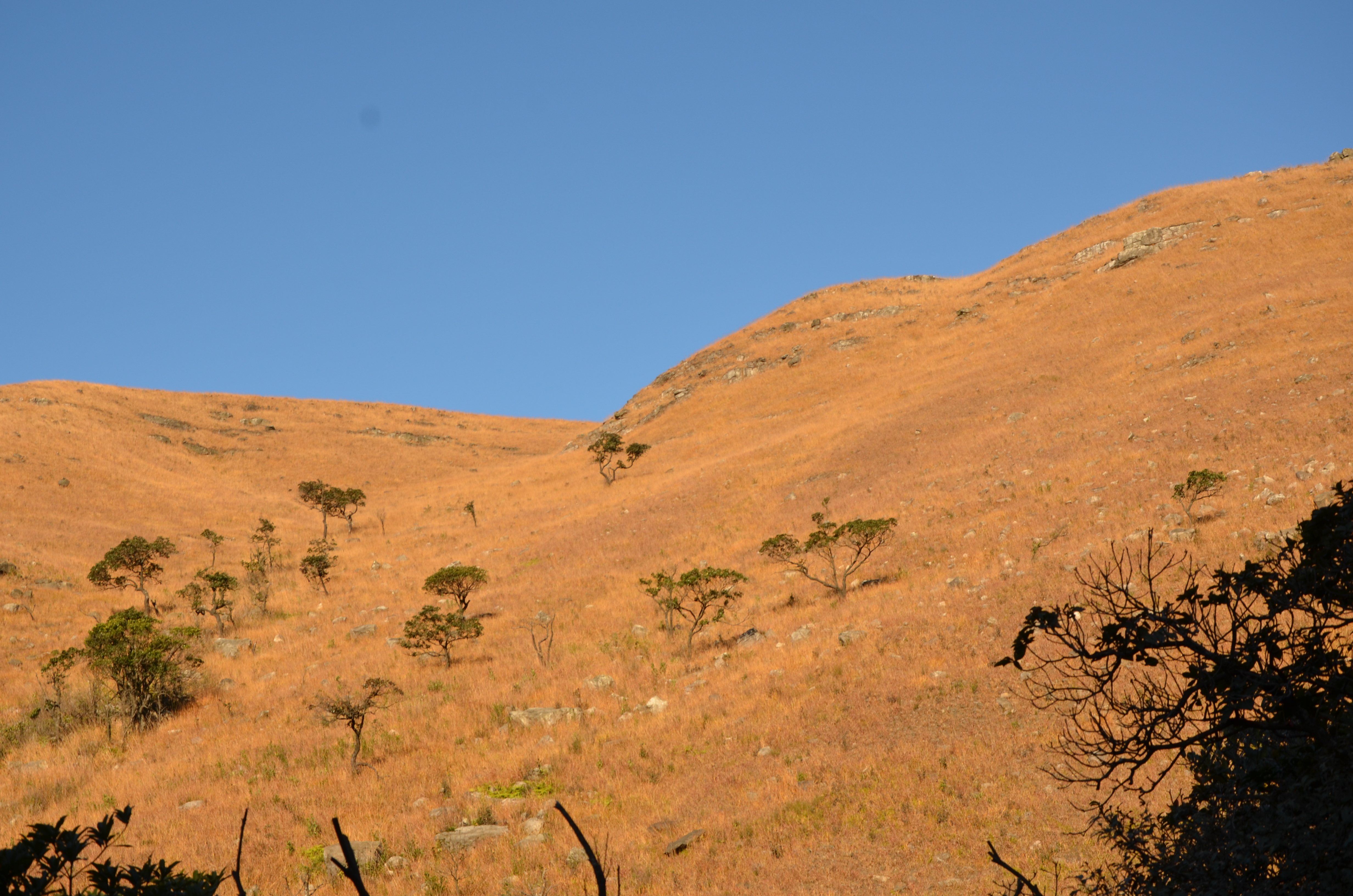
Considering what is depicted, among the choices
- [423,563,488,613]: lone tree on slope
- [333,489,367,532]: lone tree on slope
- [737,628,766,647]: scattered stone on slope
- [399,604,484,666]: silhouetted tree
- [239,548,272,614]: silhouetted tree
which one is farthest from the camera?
[333,489,367,532]: lone tree on slope

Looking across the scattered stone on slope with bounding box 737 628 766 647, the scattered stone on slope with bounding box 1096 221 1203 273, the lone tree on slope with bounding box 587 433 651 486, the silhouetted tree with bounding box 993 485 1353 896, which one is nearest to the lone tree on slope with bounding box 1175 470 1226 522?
the scattered stone on slope with bounding box 737 628 766 647

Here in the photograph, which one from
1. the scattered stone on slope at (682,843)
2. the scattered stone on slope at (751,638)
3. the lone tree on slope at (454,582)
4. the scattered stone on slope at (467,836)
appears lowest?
the scattered stone on slope at (682,843)

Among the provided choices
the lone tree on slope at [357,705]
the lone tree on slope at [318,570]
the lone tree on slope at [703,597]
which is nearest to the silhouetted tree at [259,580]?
the lone tree on slope at [318,570]

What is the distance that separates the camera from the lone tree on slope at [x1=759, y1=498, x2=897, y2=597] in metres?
23.5

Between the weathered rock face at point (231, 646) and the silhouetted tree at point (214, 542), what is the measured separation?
14993mm

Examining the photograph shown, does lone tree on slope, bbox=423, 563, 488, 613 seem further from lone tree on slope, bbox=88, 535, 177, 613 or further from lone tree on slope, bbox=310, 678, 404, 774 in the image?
lone tree on slope, bbox=88, 535, 177, 613

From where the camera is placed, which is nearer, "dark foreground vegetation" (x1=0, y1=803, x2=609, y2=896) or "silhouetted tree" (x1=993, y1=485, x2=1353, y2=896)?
"dark foreground vegetation" (x1=0, y1=803, x2=609, y2=896)

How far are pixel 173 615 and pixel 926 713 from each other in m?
27.2

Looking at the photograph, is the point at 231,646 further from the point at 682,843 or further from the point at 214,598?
the point at 682,843

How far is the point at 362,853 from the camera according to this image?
36.8ft

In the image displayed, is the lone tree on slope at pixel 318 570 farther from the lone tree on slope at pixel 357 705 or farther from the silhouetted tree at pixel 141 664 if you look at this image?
the lone tree on slope at pixel 357 705

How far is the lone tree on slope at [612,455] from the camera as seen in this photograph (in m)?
51.3

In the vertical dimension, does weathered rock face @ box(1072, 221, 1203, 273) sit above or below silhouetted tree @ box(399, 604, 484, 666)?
above

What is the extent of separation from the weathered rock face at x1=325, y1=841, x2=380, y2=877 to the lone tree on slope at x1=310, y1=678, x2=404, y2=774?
292 centimetres
